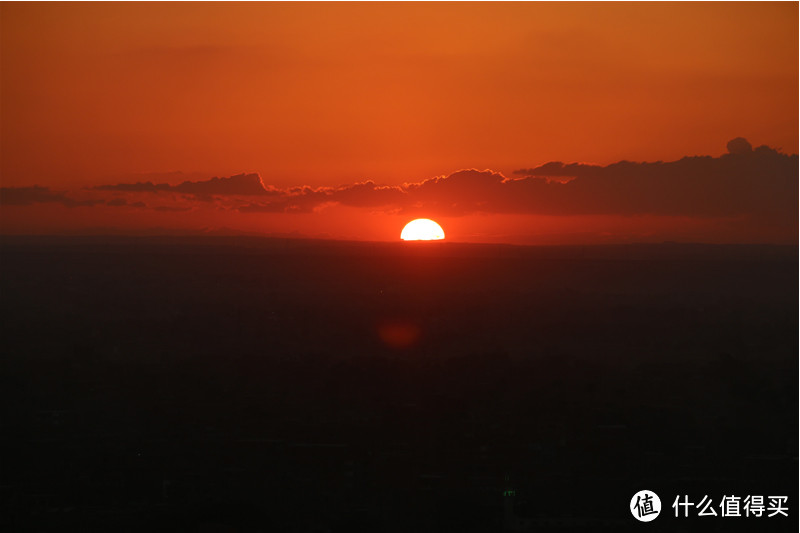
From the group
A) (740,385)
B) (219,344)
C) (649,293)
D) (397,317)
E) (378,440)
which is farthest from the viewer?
(649,293)

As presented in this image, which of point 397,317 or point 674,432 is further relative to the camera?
point 397,317

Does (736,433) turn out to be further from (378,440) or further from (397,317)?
(397,317)

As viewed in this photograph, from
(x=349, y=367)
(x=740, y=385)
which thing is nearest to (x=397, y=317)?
(x=349, y=367)

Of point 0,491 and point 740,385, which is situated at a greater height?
point 740,385

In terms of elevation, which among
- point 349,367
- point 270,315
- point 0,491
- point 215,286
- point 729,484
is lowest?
point 0,491

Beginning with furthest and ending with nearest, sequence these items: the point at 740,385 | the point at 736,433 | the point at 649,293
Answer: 1. the point at 649,293
2. the point at 740,385
3. the point at 736,433

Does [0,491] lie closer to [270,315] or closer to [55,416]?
[55,416]

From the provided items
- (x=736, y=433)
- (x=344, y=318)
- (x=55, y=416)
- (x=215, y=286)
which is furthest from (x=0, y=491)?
(x=215, y=286)
